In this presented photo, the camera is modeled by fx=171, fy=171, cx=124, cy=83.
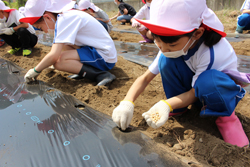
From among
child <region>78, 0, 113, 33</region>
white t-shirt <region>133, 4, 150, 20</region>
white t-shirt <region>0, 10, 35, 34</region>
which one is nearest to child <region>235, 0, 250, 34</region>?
white t-shirt <region>133, 4, 150, 20</region>

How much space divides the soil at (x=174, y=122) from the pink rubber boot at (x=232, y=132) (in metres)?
0.06

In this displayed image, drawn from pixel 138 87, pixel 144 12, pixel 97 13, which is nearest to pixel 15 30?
pixel 97 13

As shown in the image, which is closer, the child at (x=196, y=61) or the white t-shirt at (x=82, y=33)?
the child at (x=196, y=61)

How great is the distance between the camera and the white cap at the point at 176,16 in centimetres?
81

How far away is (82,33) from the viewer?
6.47 ft

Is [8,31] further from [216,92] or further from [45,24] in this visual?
[216,92]

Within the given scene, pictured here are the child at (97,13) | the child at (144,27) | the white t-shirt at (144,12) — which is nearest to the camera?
the child at (144,27)

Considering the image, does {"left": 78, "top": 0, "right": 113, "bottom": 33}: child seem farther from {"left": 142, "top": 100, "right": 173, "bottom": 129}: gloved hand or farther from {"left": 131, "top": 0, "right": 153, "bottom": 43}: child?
{"left": 142, "top": 100, "right": 173, "bottom": 129}: gloved hand

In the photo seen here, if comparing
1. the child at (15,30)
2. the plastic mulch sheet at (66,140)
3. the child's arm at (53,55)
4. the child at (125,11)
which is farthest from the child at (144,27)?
the child at (125,11)

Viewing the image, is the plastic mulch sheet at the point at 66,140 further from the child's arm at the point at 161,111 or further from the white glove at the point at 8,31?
the white glove at the point at 8,31

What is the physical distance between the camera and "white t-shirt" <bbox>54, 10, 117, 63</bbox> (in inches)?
68.6

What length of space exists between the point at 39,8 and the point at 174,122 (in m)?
1.72

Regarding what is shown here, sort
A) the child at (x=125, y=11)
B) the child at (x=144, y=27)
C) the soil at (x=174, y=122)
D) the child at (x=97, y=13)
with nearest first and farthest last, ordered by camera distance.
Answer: the soil at (x=174, y=122)
the child at (x=144, y=27)
the child at (x=97, y=13)
the child at (x=125, y=11)

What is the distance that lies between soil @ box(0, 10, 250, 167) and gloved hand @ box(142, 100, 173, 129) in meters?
0.13
